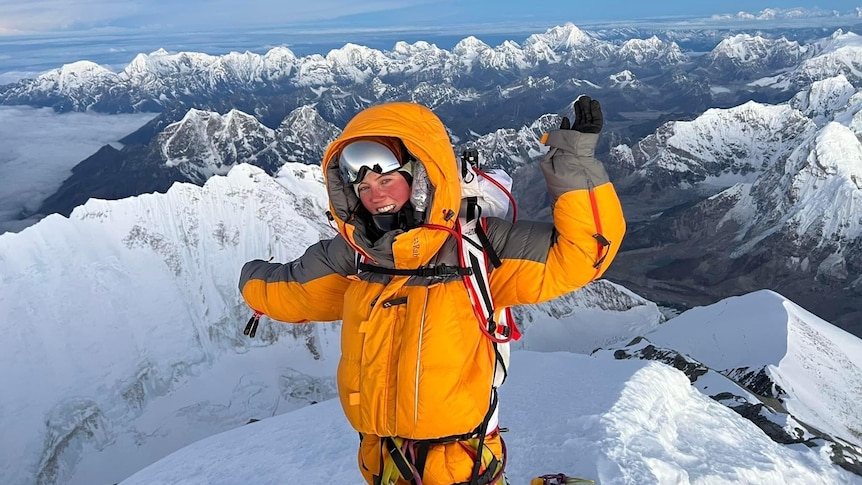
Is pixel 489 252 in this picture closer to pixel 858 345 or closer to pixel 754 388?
pixel 754 388

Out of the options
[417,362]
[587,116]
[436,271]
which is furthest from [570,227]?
[417,362]

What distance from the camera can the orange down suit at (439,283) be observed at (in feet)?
16.3

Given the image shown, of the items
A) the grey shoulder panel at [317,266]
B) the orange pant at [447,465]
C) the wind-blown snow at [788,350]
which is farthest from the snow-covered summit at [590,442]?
the wind-blown snow at [788,350]

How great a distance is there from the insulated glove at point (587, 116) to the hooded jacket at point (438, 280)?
11 centimetres

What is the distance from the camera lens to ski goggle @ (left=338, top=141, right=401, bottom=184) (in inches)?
214

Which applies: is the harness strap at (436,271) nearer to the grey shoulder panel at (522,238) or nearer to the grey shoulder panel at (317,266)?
the grey shoulder panel at (522,238)

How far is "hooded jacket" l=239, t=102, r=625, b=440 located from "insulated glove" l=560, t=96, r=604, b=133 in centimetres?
11

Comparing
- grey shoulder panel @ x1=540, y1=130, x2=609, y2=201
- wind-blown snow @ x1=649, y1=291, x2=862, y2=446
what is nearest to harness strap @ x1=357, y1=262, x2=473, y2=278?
grey shoulder panel @ x1=540, y1=130, x2=609, y2=201

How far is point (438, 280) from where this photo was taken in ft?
17.3

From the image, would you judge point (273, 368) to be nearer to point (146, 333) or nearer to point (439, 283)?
point (146, 333)

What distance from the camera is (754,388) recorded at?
41.9 meters

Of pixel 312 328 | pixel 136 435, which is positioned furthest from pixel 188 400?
pixel 312 328

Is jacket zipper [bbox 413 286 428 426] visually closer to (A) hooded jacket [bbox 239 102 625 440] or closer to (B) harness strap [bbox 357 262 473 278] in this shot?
(A) hooded jacket [bbox 239 102 625 440]

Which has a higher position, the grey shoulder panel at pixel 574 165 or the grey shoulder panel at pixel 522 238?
the grey shoulder panel at pixel 574 165
